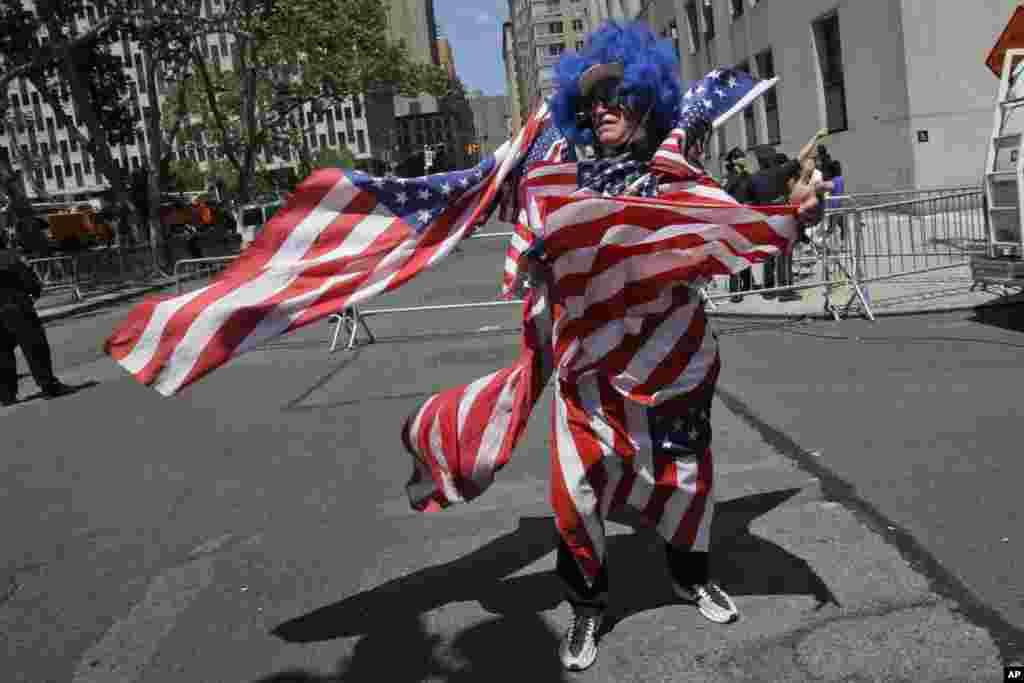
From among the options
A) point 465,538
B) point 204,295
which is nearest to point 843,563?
point 465,538

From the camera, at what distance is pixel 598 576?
3326 mm

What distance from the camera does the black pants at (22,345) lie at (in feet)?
32.4

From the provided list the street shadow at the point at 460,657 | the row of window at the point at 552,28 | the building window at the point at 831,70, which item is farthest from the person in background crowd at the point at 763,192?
the row of window at the point at 552,28

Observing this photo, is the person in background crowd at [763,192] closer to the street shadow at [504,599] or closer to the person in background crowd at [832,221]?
the person in background crowd at [832,221]

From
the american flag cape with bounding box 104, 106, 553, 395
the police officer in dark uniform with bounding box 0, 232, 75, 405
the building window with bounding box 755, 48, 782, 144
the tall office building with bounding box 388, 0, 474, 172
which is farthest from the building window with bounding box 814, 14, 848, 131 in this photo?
the tall office building with bounding box 388, 0, 474, 172

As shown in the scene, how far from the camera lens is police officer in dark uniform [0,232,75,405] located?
389 inches

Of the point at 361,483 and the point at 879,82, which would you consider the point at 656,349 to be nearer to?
the point at 361,483

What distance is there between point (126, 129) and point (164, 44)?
29.4 ft

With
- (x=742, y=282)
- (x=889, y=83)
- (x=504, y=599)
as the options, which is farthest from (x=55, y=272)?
(x=504, y=599)

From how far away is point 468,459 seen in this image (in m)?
3.54

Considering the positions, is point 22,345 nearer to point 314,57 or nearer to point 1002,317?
point 1002,317

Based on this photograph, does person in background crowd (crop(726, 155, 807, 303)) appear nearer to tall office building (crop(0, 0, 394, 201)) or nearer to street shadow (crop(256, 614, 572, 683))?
street shadow (crop(256, 614, 572, 683))

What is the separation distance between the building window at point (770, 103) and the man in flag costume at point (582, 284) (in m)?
26.1

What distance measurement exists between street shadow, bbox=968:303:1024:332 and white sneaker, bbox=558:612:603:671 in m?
6.79
